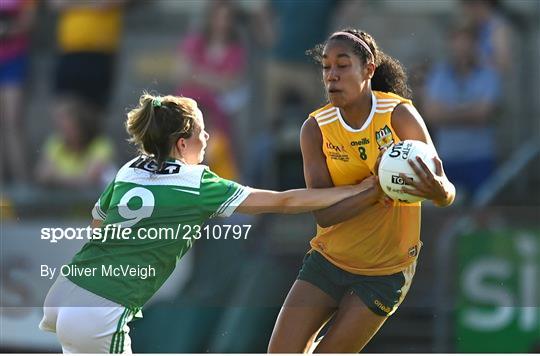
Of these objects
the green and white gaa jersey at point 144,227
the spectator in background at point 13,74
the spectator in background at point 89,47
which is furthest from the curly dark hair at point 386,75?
the spectator in background at point 13,74

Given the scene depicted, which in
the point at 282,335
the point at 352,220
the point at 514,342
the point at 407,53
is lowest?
the point at 514,342

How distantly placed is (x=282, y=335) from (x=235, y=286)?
295cm

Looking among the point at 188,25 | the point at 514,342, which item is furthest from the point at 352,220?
the point at 188,25

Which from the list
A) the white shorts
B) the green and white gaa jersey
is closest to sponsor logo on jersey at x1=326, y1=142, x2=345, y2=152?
the green and white gaa jersey

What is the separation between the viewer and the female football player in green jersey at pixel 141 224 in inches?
201

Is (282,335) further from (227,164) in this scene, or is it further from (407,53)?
(407,53)

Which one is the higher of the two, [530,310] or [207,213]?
[207,213]

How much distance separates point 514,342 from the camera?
26.0 ft

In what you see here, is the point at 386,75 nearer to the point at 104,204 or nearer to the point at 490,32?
the point at 104,204

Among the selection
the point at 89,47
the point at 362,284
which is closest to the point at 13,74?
the point at 89,47

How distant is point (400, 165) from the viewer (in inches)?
201

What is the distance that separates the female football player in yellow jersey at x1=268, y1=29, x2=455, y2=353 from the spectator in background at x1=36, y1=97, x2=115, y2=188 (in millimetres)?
3917

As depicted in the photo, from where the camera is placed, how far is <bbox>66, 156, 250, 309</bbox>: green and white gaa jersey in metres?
5.13

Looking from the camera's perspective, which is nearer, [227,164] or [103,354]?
[103,354]
